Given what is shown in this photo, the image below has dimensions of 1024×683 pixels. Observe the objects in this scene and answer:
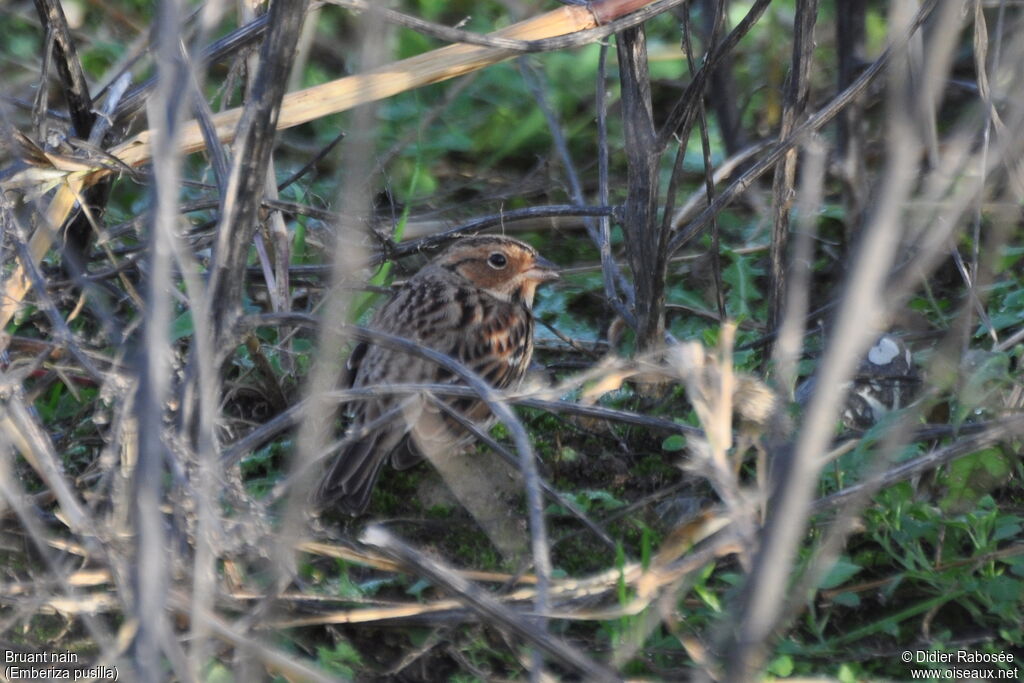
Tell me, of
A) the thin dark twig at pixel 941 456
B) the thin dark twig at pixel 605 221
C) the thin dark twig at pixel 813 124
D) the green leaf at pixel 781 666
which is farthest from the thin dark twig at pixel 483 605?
the thin dark twig at pixel 605 221

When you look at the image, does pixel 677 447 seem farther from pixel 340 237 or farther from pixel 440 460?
pixel 340 237

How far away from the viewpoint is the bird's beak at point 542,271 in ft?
14.3

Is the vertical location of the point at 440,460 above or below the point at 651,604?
below

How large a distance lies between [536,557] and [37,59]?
14.3 ft

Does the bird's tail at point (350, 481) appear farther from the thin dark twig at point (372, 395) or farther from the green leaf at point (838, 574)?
the green leaf at point (838, 574)

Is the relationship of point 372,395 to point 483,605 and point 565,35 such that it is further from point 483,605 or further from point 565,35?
point 565,35

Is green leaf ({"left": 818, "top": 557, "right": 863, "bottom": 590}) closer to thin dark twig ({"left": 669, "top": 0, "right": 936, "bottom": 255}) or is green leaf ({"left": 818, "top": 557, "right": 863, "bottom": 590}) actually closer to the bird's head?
thin dark twig ({"left": 669, "top": 0, "right": 936, "bottom": 255})

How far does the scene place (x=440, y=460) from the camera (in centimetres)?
360

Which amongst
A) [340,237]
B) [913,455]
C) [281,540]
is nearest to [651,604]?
[913,455]

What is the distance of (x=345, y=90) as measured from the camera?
3.17m

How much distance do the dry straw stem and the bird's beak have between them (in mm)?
1239

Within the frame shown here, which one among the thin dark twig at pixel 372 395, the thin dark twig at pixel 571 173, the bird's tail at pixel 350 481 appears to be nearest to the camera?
the thin dark twig at pixel 372 395

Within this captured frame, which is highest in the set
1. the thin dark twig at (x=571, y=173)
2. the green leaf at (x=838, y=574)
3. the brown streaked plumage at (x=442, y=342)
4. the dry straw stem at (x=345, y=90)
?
the dry straw stem at (x=345, y=90)

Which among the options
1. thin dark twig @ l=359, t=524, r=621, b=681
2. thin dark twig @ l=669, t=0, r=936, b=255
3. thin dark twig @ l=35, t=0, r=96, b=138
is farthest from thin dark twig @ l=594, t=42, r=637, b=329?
thin dark twig @ l=359, t=524, r=621, b=681
